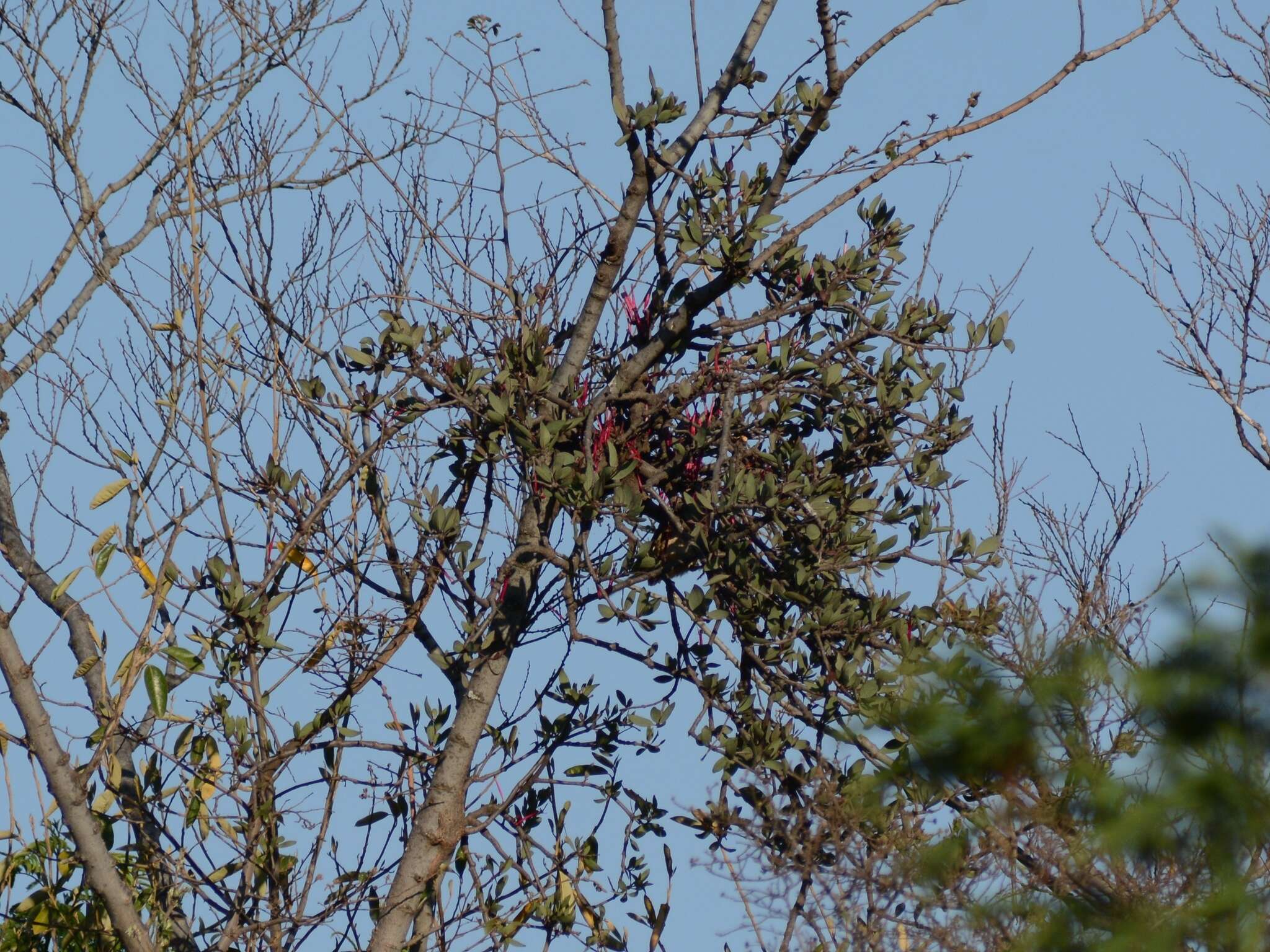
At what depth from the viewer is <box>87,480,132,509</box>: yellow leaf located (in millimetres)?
4062

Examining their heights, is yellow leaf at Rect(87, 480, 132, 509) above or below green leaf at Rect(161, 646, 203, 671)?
above

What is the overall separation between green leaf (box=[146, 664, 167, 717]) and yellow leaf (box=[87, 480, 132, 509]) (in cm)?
51

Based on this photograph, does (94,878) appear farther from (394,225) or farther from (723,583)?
(394,225)

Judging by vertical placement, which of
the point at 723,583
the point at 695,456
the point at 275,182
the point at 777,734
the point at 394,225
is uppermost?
the point at 275,182

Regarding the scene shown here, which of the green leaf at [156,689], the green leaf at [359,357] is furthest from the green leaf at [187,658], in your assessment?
the green leaf at [359,357]

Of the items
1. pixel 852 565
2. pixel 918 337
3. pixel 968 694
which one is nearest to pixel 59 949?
pixel 852 565

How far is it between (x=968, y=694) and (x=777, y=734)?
205 centimetres

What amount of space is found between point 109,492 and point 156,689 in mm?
619

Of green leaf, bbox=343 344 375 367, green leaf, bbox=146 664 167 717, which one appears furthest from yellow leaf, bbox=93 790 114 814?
green leaf, bbox=343 344 375 367

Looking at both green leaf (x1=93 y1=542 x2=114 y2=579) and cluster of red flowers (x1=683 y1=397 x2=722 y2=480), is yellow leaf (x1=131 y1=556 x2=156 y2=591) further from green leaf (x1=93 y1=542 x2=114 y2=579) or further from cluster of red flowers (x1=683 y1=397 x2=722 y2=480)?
cluster of red flowers (x1=683 y1=397 x2=722 y2=480)

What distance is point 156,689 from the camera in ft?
12.7

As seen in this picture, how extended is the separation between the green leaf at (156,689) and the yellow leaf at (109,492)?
512 mm

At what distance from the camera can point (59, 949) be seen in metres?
4.60

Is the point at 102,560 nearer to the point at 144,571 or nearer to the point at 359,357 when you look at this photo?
the point at 144,571
